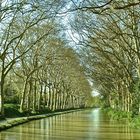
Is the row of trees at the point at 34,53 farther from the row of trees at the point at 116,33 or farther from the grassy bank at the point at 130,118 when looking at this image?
the grassy bank at the point at 130,118

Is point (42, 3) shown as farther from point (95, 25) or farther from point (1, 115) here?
point (1, 115)

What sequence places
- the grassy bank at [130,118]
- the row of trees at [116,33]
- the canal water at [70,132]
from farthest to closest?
the grassy bank at [130,118]
the row of trees at [116,33]
the canal water at [70,132]

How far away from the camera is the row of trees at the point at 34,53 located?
34663 mm

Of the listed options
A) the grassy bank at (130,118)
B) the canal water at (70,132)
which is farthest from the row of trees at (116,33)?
Answer: the canal water at (70,132)

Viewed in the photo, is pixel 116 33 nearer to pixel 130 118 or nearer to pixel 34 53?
pixel 130 118

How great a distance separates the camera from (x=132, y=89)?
1634 inches

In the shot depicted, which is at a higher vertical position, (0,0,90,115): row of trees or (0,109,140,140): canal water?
(0,0,90,115): row of trees

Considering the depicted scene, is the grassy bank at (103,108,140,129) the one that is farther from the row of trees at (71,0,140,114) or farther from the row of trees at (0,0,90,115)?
the row of trees at (0,0,90,115)

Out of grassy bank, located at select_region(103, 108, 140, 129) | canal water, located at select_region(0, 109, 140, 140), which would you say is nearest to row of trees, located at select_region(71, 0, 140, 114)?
grassy bank, located at select_region(103, 108, 140, 129)

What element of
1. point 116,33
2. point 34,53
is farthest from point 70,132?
point 34,53

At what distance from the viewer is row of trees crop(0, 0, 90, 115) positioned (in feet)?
114

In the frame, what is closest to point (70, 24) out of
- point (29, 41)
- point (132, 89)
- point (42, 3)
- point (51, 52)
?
point (42, 3)

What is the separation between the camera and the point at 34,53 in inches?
2215

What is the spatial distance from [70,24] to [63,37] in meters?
19.0
